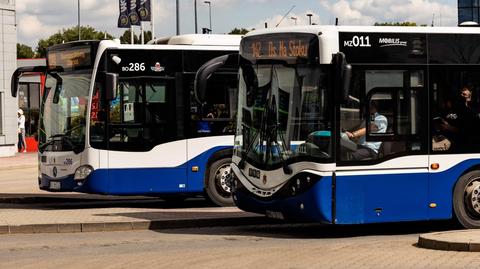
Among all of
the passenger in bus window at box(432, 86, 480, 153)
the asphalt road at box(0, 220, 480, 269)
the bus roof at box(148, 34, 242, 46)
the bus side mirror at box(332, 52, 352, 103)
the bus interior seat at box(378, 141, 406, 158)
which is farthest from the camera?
the bus roof at box(148, 34, 242, 46)

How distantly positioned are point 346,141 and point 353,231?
6.77ft

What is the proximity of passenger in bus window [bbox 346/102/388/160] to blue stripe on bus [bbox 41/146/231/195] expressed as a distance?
208 inches

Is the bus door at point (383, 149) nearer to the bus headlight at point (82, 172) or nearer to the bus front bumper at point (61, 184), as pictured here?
the bus headlight at point (82, 172)

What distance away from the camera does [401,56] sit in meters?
13.9

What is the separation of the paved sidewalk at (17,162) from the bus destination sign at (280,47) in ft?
67.3

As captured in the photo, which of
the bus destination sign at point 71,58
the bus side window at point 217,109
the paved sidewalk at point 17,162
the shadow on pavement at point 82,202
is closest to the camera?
the bus destination sign at point 71,58

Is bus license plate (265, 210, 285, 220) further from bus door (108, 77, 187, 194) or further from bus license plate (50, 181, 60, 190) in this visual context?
bus license plate (50, 181, 60, 190)

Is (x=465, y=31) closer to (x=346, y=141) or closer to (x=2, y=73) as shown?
(x=346, y=141)

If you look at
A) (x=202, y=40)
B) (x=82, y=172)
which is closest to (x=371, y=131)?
(x=202, y=40)

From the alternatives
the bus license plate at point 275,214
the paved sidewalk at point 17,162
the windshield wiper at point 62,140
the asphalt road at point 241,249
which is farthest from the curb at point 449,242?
the paved sidewalk at point 17,162

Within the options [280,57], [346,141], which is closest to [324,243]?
[346,141]

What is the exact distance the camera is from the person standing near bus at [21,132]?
42.4 m

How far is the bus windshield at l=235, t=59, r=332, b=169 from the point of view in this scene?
13.4 meters

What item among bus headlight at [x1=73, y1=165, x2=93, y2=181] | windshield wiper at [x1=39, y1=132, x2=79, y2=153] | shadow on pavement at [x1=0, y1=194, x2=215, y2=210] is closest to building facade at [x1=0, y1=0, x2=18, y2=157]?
shadow on pavement at [x1=0, y1=194, x2=215, y2=210]
